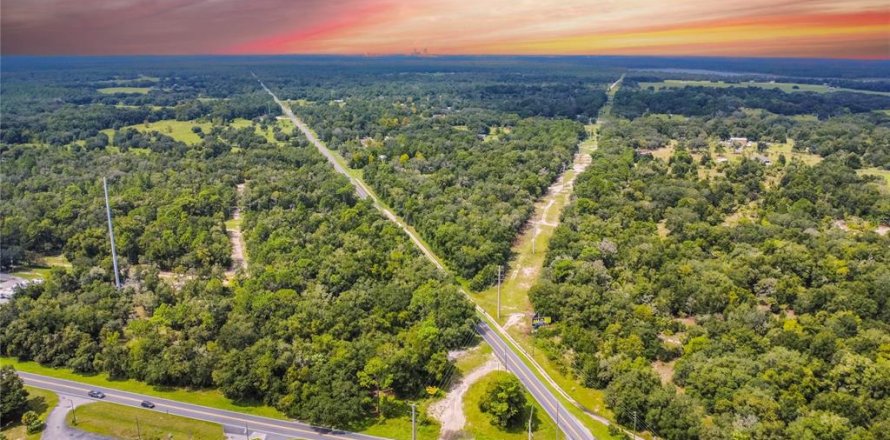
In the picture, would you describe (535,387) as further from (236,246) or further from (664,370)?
(236,246)

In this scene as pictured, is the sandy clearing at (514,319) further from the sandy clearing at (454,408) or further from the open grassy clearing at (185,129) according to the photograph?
the open grassy clearing at (185,129)

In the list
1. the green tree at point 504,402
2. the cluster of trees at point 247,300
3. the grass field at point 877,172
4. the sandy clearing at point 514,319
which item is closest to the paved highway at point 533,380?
the sandy clearing at point 514,319

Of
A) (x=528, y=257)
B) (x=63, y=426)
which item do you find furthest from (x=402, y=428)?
(x=528, y=257)

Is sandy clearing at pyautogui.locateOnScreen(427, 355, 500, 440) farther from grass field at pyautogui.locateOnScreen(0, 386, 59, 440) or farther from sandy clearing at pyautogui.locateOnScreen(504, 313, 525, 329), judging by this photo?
grass field at pyautogui.locateOnScreen(0, 386, 59, 440)

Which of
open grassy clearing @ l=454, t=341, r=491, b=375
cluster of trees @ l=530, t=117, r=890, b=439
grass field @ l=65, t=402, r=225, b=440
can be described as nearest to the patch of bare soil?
cluster of trees @ l=530, t=117, r=890, b=439

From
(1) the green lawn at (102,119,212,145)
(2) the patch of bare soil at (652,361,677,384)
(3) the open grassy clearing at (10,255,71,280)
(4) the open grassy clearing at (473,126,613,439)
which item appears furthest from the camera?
(1) the green lawn at (102,119,212,145)

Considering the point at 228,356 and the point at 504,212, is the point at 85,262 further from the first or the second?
the point at 504,212
